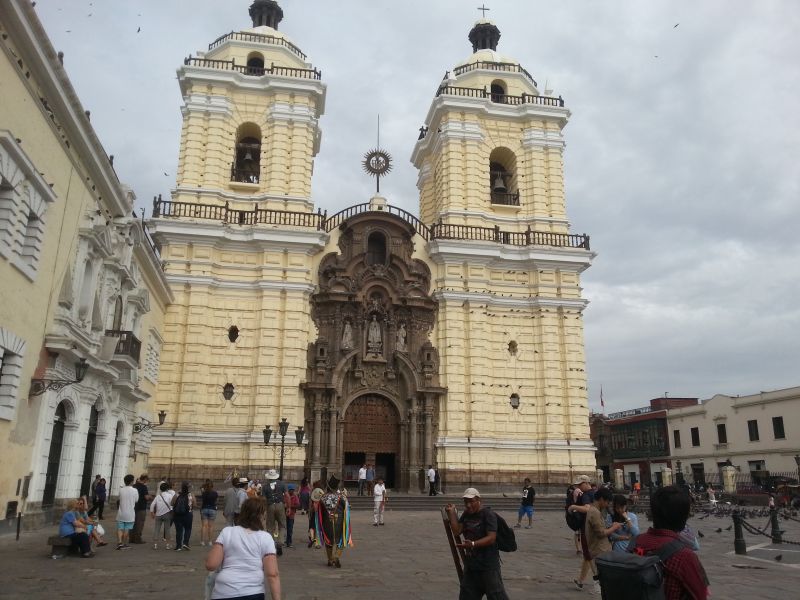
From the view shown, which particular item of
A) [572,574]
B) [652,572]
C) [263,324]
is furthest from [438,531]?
[652,572]

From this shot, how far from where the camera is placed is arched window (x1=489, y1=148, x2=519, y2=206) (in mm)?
33250

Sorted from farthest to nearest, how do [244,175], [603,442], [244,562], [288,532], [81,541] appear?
[603,442] → [244,175] → [288,532] → [81,541] → [244,562]

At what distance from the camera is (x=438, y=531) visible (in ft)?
58.6

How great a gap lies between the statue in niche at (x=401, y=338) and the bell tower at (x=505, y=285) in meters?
1.45

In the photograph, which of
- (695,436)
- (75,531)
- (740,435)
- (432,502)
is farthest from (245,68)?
(695,436)

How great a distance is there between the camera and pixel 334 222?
99.1ft

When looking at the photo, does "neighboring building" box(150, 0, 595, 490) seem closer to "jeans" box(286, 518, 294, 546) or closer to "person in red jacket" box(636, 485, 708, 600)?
"jeans" box(286, 518, 294, 546)

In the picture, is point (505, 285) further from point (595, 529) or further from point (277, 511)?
point (595, 529)

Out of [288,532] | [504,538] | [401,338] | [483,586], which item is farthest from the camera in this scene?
[401,338]

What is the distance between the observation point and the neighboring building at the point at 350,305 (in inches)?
1062

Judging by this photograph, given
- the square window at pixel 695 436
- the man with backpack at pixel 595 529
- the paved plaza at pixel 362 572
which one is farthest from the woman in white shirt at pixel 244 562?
the square window at pixel 695 436

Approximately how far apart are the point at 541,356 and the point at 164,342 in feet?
52.0

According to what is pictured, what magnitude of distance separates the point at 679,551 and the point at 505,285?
2724 cm

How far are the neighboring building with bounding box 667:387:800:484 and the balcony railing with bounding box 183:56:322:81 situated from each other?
34312 mm
